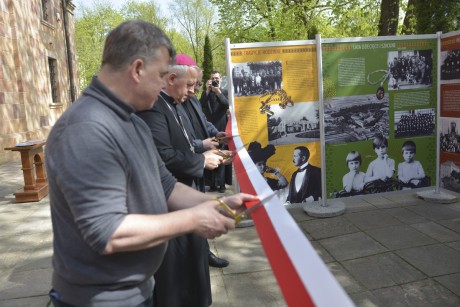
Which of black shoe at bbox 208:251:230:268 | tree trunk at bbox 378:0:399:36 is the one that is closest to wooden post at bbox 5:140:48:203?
black shoe at bbox 208:251:230:268

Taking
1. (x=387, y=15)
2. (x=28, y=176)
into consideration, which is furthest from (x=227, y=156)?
(x=387, y=15)

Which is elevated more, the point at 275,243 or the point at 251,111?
the point at 251,111

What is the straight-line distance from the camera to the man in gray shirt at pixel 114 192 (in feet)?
3.88

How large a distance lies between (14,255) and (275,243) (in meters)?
4.18

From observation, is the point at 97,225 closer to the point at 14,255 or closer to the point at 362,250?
the point at 362,250

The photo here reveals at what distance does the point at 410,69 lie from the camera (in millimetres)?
5137

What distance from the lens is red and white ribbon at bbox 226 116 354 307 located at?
0.94 metres

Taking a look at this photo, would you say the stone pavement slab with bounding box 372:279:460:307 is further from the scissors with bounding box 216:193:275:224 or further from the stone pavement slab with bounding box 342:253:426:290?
the scissors with bounding box 216:193:275:224

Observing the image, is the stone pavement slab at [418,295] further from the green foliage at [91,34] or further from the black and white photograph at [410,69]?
the green foliage at [91,34]

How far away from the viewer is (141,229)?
1.24 m

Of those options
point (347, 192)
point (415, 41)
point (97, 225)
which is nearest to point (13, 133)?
point (347, 192)

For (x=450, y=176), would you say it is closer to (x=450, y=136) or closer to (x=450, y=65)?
(x=450, y=136)

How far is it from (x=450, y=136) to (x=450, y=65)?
0.93 m

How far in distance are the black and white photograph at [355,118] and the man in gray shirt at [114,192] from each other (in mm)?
3767
